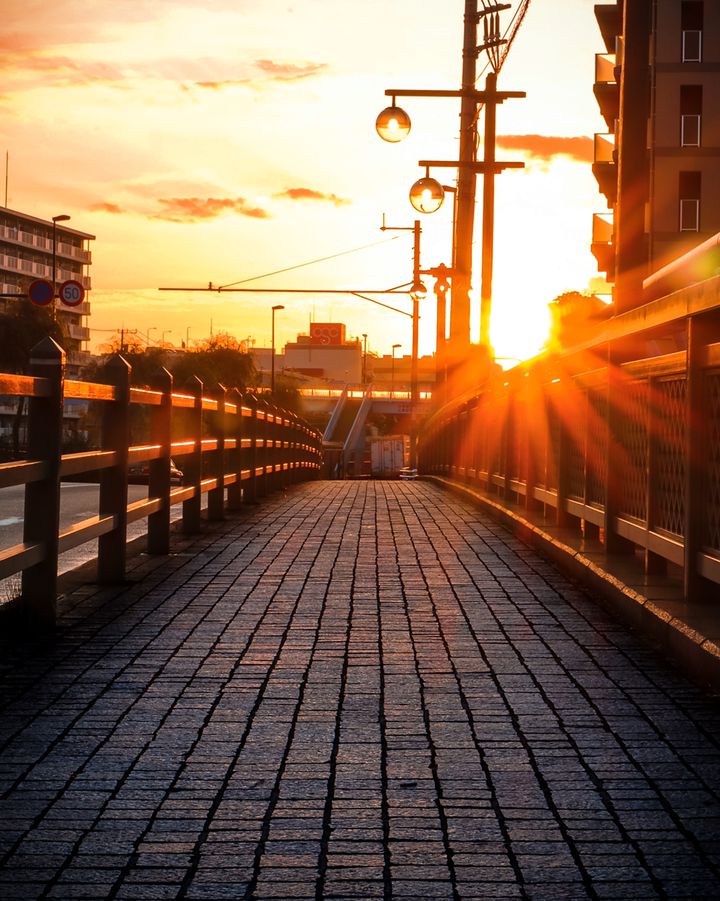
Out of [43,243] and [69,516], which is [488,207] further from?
[43,243]

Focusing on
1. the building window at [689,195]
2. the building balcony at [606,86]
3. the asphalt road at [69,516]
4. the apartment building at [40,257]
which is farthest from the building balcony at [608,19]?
the apartment building at [40,257]

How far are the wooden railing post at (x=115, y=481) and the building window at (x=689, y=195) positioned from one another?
143 ft

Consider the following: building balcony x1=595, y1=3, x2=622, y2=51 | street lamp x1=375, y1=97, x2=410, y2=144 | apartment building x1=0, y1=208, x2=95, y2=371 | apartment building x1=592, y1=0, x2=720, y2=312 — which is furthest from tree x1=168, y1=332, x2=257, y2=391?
street lamp x1=375, y1=97, x2=410, y2=144

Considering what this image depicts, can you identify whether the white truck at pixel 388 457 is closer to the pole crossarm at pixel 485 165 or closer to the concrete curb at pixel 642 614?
the pole crossarm at pixel 485 165

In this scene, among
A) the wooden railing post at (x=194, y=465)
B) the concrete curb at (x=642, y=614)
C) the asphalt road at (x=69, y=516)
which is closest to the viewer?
the concrete curb at (x=642, y=614)

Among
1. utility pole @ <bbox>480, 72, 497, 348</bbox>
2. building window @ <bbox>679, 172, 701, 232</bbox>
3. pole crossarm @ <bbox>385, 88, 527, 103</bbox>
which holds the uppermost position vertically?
building window @ <bbox>679, 172, 701, 232</bbox>

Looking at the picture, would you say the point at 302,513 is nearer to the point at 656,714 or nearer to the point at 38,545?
the point at 38,545

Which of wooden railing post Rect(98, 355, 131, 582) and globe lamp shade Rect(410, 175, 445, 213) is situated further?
globe lamp shade Rect(410, 175, 445, 213)

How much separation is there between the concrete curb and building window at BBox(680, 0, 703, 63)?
42656mm

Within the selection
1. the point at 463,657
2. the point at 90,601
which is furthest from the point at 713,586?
the point at 90,601

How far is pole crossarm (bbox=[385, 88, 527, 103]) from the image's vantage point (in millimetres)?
21866

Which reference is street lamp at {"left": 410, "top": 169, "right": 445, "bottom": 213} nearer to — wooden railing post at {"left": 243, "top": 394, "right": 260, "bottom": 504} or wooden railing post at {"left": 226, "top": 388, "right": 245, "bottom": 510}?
wooden railing post at {"left": 243, "top": 394, "right": 260, "bottom": 504}

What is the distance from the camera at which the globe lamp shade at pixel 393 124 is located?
21.3 meters

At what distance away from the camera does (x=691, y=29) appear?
5000 cm
